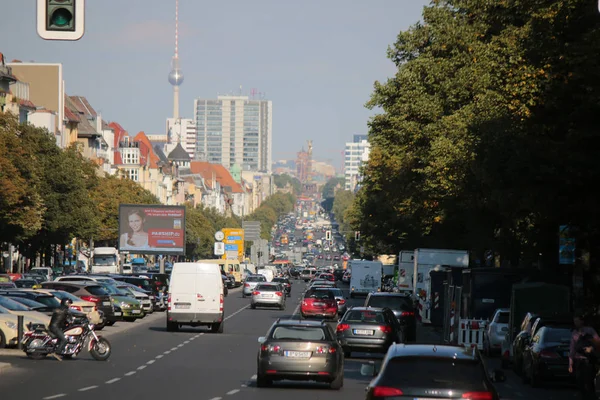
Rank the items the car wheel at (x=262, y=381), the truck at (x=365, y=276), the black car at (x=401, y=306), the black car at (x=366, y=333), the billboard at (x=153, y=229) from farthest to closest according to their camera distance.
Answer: the truck at (x=365, y=276)
the billboard at (x=153, y=229)
the black car at (x=401, y=306)
the black car at (x=366, y=333)
the car wheel at (x=262, y=381)

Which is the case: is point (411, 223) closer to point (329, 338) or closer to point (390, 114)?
point (390, 114)

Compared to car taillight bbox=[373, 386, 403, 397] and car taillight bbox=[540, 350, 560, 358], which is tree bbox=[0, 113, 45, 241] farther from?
car taillight bbox=[373, 386, 403, 397]

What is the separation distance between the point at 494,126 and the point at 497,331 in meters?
5.98

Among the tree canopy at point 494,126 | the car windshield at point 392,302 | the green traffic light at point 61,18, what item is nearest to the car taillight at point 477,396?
the green traffic light at point 61,18

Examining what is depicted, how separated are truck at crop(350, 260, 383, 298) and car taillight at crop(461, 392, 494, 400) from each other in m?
70.2

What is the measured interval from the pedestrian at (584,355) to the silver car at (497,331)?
13.3m

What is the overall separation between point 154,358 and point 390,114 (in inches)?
1173

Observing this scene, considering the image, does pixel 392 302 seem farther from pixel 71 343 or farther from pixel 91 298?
pixel 71 343

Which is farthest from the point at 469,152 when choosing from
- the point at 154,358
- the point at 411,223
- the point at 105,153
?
the point at 105,153

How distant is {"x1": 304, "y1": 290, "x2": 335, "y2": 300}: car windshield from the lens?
5266 cm

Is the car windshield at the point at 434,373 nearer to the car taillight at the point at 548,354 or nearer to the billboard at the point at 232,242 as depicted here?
the car taillight at the point at 548,354

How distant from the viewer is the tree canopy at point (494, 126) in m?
28.4

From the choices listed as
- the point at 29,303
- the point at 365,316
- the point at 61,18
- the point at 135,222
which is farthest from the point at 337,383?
the point at 135,222

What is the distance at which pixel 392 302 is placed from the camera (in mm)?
40219
